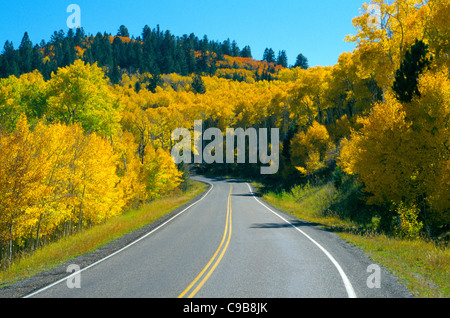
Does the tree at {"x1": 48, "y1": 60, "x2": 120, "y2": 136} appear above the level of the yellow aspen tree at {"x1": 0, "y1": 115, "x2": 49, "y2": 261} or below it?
above

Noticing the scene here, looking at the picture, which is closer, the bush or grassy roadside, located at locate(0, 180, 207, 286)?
grassy roadside, located at locate(0, 180, 207, 286)

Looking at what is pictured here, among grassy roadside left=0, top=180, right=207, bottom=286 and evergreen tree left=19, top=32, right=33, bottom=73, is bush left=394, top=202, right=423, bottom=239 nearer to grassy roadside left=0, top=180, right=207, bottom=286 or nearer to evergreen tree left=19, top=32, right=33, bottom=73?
grassy roadside left=0, top=180, right=207, bottom=286

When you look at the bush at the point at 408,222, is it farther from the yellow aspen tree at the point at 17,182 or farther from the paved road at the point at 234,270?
the yellow aspen tree at the point at 17,182

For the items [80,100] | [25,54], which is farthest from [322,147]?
[25,54]

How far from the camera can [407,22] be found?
22.6 m

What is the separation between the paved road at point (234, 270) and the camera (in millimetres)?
7762

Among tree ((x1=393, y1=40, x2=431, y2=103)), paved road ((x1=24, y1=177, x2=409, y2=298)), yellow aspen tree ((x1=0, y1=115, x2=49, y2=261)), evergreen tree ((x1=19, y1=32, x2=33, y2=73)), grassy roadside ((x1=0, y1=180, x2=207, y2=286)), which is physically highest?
evergreen tree ((x1=19, y1=32, x2=33, y2=73))

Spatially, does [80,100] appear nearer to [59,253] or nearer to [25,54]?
[59,253]

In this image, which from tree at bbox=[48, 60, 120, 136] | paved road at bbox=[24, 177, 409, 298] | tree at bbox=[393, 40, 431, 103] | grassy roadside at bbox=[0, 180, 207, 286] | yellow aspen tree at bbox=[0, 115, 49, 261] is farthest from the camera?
tree at bbox=[48, 60, 120, 136]

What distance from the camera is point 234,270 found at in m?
9.70

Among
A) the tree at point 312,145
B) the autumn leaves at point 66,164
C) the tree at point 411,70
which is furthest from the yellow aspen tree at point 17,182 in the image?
the tree at point 312,145

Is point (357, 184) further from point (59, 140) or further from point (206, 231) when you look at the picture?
point (59, 140)

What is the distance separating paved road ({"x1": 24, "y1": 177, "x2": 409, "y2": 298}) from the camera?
7762 millimetres

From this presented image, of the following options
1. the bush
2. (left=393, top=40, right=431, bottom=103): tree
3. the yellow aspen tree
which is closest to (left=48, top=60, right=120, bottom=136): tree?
the yellow aspen tree
